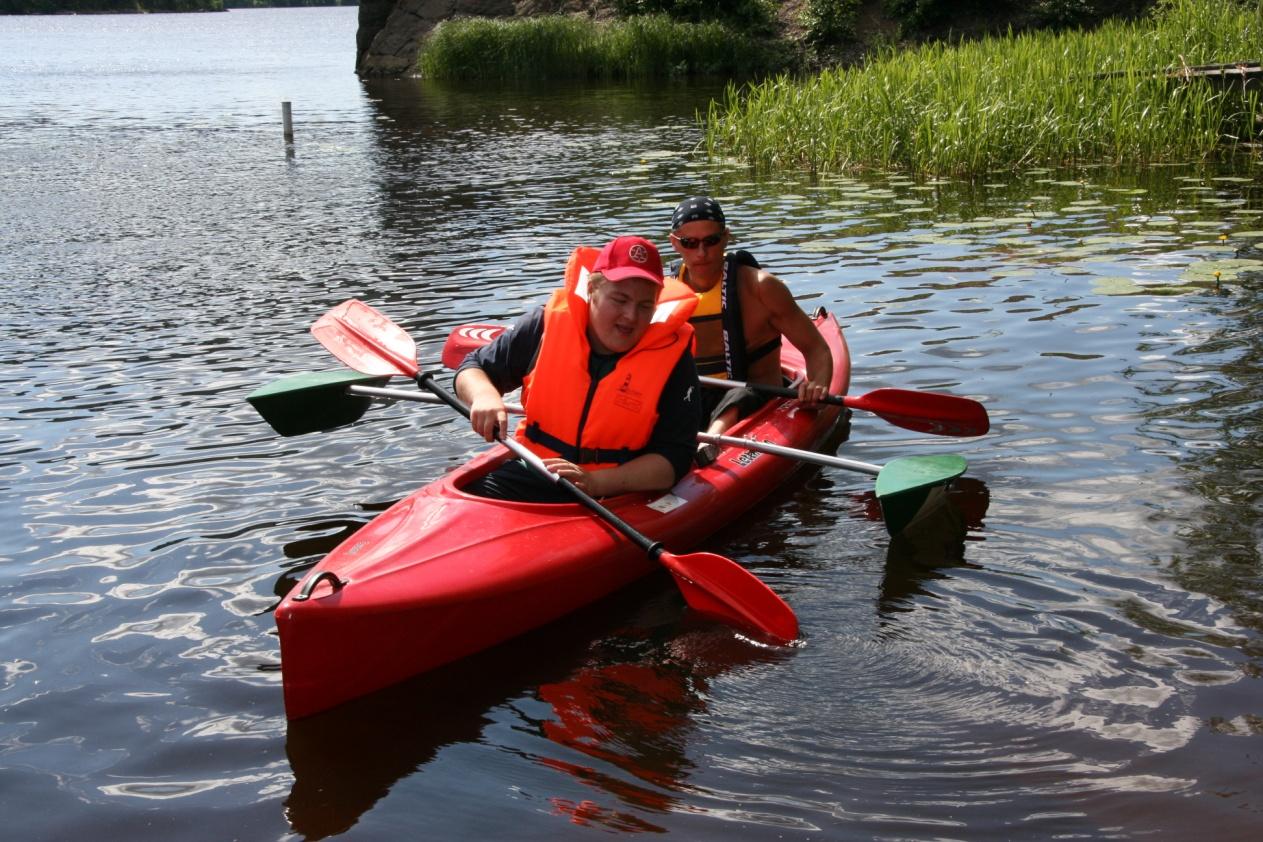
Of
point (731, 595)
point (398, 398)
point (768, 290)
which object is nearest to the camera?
point (731, 595)

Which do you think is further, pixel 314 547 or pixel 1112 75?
pixel 1112 75

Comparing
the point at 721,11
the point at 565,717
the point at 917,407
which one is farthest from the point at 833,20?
the point at 565,717

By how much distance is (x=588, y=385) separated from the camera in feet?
14.5

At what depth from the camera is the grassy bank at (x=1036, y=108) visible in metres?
Result: 11.7

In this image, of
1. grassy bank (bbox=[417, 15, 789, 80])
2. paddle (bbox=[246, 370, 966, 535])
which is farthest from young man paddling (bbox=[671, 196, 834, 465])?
grassy bank (bbox=[417, 15, 789, 80])

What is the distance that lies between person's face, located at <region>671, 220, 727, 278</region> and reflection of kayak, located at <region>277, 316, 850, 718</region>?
992mm

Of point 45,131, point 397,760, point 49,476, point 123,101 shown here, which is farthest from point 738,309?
point 123,101

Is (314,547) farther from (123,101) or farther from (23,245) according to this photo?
(123,101)

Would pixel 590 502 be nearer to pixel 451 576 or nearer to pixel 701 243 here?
pixel 451 576

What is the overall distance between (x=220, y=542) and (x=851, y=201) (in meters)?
7.84

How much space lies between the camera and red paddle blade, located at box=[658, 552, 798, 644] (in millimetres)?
4035

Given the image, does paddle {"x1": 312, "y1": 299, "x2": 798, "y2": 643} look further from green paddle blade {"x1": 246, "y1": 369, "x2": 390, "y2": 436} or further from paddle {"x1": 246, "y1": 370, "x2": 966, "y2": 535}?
green paddle blade {"x1": 246, "y1": 369, "x2": 390, "y2": 436}

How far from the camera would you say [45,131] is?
19812mm

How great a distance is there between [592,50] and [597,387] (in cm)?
2410
